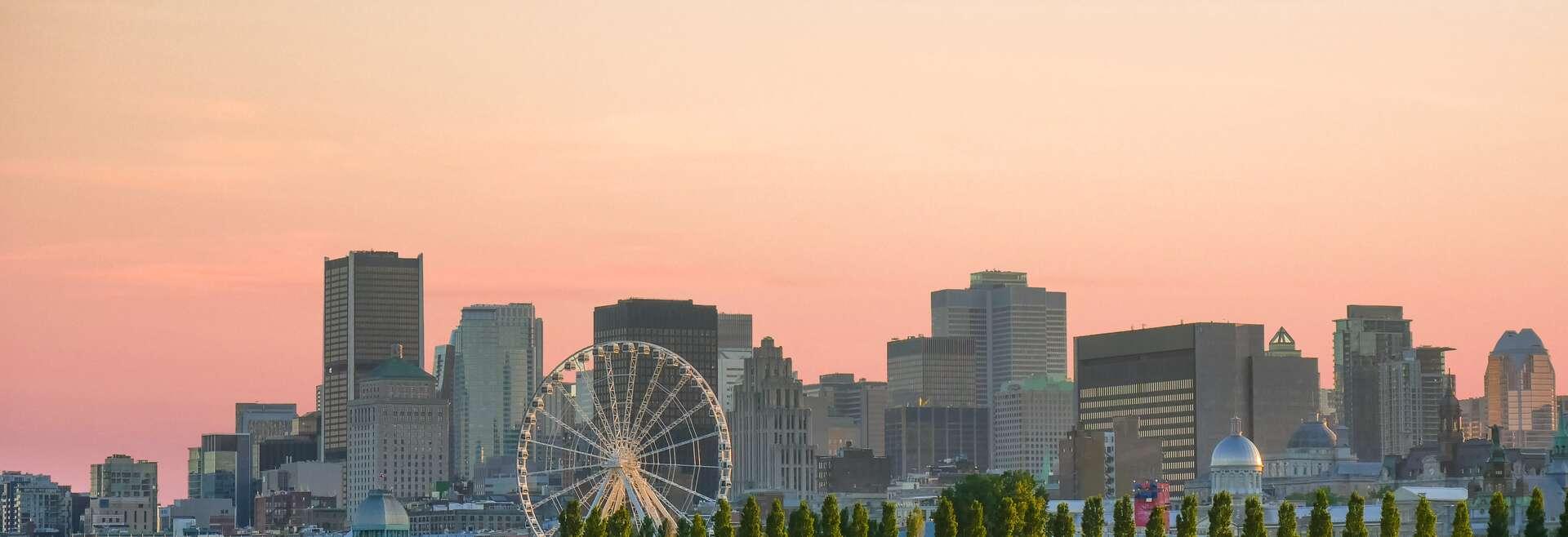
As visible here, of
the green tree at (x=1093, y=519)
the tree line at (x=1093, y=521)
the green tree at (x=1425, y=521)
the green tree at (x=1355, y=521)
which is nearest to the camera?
the green tree at (x=1425, y=521)

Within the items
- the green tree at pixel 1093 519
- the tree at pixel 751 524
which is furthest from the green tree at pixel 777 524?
the green tree at pixel 1093 519

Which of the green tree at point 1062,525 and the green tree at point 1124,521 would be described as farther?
the green tree at point 1062,525

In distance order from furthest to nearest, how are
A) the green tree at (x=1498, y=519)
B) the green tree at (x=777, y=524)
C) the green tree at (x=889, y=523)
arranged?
the green tree at (x=889, y=523) → the green tree at (x=777, y=524) → the green tree at (x=1498, y=519)

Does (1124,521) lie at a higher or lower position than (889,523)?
higher

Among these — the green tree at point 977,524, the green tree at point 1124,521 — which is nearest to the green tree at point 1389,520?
the green tree at point 1124,521

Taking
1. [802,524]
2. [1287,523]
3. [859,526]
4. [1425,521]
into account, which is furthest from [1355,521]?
[802,524]

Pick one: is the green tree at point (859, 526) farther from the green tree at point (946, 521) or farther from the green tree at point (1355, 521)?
the green tree at point (1355, 521)

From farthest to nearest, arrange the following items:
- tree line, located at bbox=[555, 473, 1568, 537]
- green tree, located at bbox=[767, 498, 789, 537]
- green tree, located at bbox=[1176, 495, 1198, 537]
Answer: green tree, located at bbox=[767, 498, 789, 537], green tree, located at bbox=[1176, 495, 1198, 537], tree line, located at bbox=[555, 473, 1568, 537]

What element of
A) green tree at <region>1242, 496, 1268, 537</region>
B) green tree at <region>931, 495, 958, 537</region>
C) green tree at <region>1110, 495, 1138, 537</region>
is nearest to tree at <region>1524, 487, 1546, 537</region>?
green tree at <region>1242, 496, 1268, 537</region>

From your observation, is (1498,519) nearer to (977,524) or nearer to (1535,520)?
(1535,520)

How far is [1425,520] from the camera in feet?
523

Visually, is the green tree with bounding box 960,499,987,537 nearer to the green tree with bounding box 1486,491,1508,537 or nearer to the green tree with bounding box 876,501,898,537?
the green tree with bounding box 876,501,898,537

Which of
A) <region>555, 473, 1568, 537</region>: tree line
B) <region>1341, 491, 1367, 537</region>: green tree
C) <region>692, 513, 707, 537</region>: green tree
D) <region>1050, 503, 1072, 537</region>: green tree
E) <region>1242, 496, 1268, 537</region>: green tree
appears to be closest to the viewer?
<region>1341, 491, 1367, 537</region>: green tree

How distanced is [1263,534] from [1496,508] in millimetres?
12029
